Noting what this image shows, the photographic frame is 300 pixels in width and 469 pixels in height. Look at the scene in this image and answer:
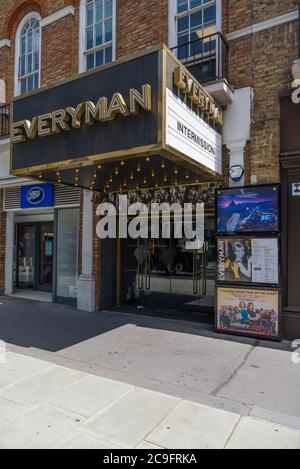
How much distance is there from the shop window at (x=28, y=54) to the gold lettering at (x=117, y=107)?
20.4 ft

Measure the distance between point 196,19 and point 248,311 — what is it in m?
5.99

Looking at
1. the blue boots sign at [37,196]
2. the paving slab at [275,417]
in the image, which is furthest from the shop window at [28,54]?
the paving slab at [275,417]

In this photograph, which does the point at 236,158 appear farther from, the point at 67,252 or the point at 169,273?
the point at 67,252

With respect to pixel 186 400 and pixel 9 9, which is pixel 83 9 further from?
pixel 186 400

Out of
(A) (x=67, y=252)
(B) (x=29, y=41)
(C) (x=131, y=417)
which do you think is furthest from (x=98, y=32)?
Answer: (C) (x=131, y=417)

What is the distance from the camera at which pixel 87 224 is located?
8281 mm

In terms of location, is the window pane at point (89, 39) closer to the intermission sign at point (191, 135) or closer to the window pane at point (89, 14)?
the window pane at point (89, 14)

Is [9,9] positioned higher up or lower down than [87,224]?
higher up

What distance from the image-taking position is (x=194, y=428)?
3150 millimetres

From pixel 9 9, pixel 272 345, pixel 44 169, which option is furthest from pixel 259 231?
pixel 9 9

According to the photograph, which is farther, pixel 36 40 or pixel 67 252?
pixel 36 40

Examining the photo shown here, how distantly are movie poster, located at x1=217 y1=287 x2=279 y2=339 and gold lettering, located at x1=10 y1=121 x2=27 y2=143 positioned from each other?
14.2ft

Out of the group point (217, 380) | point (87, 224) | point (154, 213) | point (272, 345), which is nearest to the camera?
point (217, 380)

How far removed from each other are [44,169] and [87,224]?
2772mm
